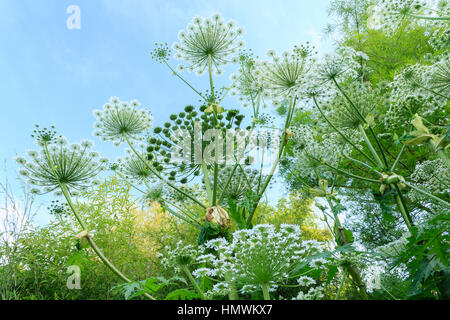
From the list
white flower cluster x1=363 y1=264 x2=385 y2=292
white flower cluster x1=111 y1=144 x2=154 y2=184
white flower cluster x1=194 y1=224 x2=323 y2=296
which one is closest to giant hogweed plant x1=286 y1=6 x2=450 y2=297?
white flower cluster x1=363 y1=264 x2=385 y2=292

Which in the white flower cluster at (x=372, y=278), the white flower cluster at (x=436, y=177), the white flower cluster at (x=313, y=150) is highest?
the white flower cluster at (x=313, y=150)

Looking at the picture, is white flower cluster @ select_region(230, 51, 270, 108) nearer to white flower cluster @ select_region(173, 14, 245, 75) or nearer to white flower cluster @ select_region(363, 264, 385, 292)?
white flower cluster @ select_region(173, 14, 245, 75)

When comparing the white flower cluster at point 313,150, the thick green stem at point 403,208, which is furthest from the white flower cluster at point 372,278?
the white flower cluster at point 313,150

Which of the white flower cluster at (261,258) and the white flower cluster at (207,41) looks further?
the white flower cluster at (207,41)

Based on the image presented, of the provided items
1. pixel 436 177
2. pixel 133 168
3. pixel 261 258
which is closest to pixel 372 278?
pixel 261 258

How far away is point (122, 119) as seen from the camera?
17.4 ft

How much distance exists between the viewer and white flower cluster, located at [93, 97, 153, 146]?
17.3 feet

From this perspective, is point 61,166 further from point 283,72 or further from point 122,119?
point 283,72

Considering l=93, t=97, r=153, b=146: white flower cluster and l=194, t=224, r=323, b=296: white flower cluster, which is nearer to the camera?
l=194, t=224, r=323, b=296: white flower cluster

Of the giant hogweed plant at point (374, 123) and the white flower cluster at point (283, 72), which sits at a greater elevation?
the white flower cluster at point (283, 72)

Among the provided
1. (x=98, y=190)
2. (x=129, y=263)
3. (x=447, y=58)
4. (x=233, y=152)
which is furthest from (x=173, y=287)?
(x=447, y=58)

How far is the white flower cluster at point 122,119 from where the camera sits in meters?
5.28

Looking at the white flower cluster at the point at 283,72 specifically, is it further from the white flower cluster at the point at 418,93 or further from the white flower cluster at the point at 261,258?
the white flower cluster at the point at 261,258

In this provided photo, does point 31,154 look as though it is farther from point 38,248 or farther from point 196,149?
point 38,248
